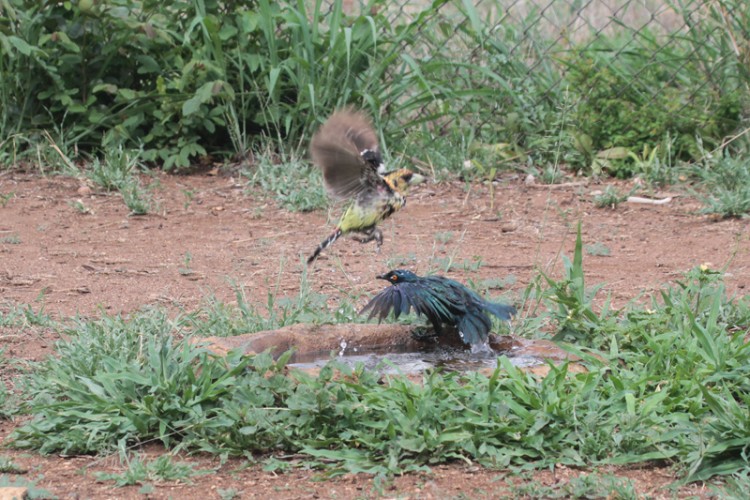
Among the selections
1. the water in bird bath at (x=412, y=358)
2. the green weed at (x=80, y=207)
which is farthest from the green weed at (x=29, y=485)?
the green weed at (x=80, y=207)

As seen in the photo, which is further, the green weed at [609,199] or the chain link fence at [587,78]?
the chain link fence at [587,78]

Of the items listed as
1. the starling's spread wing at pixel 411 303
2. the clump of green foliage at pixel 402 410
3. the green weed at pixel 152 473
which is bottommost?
the green weed at pixel 152 473

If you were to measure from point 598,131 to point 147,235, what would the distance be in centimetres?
327

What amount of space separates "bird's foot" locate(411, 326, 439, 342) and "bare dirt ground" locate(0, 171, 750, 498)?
77cm

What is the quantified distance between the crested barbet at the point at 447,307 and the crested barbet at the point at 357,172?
66 centimetres

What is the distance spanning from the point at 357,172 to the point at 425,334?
817 mm

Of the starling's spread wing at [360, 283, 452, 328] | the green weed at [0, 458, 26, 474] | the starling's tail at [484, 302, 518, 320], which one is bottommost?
the green weed at [0, 458, 26, 474]

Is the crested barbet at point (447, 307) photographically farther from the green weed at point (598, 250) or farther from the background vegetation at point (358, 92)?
the green weed at point (598, 250)

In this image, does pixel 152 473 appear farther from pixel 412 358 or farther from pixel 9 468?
pixel 412 358

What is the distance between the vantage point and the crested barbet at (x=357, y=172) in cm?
468

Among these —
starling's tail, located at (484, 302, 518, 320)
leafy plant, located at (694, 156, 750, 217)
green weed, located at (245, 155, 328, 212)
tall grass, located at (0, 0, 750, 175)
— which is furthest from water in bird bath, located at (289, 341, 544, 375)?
tall grass, located at (0, 0, 750, 175)

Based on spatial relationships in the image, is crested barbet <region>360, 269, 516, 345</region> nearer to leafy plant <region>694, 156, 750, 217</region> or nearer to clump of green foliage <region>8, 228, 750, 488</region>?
clump of green foliage <region>8, 228, 750, 488</region>

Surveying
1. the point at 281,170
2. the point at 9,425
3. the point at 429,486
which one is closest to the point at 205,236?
the point at 281,170

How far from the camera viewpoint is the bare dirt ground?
525 centimetres
